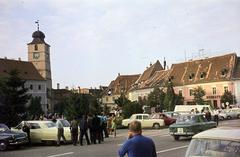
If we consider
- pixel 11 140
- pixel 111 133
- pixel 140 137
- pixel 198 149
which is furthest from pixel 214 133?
pixel 111 133

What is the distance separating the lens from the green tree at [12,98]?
137ft

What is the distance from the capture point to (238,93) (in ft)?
291

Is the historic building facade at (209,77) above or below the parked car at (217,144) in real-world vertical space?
above

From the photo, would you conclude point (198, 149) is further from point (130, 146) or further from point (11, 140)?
point (11, 140)

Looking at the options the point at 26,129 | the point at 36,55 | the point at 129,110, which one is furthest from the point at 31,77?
the point at 26,129

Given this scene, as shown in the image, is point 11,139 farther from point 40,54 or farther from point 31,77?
point 40,54

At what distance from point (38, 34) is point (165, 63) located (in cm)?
4357

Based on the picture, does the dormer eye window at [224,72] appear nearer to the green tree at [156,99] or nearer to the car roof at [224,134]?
the green tree at [156,99]

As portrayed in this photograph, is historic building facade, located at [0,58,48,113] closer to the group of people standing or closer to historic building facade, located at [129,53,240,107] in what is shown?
historic building facade, located at [129,53,240,107]

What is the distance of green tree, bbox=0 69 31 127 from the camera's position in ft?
137

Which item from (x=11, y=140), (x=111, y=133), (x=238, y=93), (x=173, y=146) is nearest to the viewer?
(x=173, y=146)

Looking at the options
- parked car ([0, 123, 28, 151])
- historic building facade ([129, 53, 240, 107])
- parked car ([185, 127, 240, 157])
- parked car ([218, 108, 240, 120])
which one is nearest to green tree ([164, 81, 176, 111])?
parked car ([218, 108, 240, 120])

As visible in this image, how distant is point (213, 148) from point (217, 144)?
100 mm

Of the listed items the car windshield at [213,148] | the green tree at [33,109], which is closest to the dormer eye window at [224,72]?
the green tree at [33,109]
